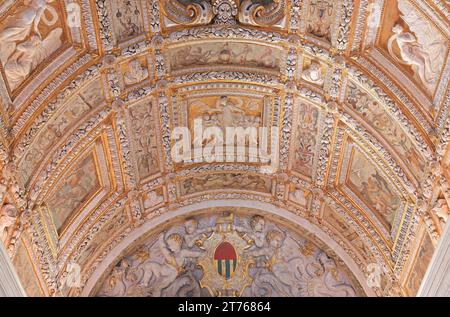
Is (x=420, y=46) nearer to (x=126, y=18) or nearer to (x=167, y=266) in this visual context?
Result: (x=126, y=18)

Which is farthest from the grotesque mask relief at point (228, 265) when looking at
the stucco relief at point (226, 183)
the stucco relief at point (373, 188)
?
the stucco relief at point (373, 188)

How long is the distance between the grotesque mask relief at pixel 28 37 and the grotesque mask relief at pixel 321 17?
4.05m

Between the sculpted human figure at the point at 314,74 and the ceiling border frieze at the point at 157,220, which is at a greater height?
the sculpted human figure at the point at 314,74

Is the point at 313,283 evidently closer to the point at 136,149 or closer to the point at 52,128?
the point at 136,149

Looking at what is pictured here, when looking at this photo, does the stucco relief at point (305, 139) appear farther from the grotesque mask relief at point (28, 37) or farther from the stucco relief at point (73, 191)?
the grotesque mask relief at point (28, 37)

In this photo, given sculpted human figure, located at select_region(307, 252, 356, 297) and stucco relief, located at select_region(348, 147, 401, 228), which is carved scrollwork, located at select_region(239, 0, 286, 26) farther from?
sculpted human figure, located at select_region(307, 252, 356, 297)

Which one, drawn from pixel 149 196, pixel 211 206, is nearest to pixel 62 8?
pixel 149 196

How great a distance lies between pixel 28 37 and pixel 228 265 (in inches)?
248

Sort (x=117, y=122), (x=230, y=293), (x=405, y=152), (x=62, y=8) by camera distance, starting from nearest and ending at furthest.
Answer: (x=62, y=8)
(x=405, y=152)
(x=117, y=122)
(x=230, y=293)

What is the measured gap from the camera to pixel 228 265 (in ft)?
49.7

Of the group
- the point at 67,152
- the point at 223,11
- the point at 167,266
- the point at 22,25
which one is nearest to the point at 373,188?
the point at 223,11

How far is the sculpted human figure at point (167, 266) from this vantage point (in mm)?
15008

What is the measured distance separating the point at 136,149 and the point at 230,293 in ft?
11.3

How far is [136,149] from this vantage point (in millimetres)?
14133
